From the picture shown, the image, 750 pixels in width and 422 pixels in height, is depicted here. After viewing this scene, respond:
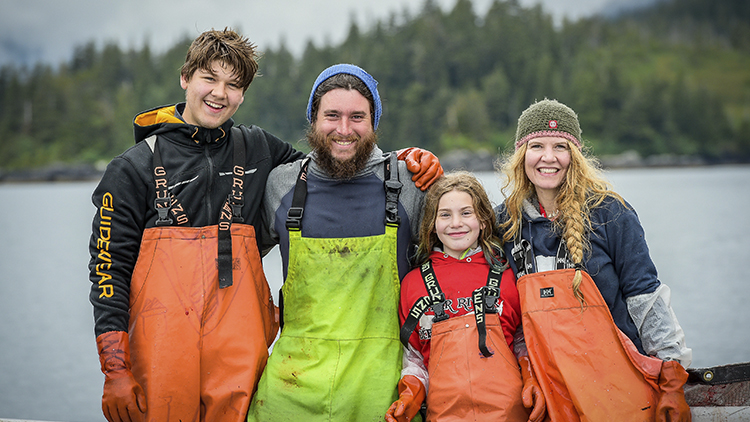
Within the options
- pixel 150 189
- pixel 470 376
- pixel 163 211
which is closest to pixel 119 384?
pixel 163 211

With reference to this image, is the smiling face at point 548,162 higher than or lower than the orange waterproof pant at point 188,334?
higher

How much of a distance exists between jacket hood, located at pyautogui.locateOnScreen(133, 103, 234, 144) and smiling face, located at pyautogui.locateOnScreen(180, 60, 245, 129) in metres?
0.05

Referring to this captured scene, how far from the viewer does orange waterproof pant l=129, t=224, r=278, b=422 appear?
2596mm

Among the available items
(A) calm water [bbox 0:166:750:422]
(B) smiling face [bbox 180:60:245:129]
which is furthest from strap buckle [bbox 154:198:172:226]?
(A) calm water [bbox 0:166:750:422]

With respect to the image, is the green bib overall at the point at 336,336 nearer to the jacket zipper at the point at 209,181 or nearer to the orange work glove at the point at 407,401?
the orange work glove at the point at 407,401

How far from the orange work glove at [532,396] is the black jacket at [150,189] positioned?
156 centimetres

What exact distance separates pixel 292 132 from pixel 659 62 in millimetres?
79624

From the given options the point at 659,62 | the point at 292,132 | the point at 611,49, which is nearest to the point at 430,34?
the point at 292,132

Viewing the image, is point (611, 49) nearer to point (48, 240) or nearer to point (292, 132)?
point (292, 132)

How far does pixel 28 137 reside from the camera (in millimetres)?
77438

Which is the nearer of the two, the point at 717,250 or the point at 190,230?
the point at 190,230

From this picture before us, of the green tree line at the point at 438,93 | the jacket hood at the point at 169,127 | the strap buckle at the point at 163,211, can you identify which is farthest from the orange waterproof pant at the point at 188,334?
the green tree line at the point at 438,93

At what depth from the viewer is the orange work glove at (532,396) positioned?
2475mm

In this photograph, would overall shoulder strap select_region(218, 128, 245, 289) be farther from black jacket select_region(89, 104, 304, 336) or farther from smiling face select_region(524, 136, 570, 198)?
smiling face select_region(524, 136, 570, 198)
